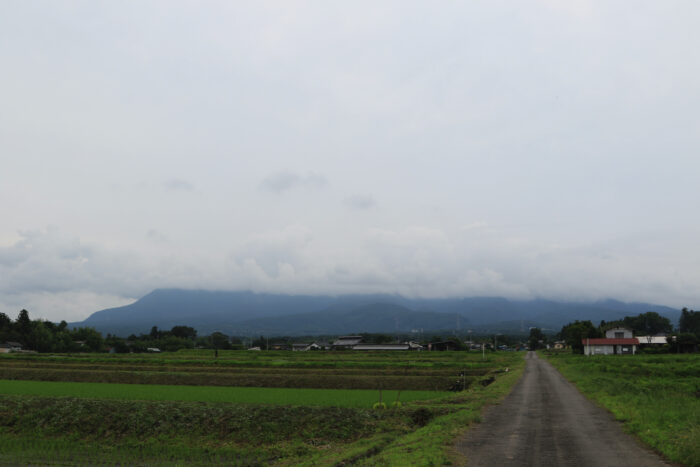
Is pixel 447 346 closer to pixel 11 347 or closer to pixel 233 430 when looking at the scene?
pixel 11 347

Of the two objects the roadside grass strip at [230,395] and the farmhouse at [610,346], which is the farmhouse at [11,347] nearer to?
the roadside grass strip at [230,395]

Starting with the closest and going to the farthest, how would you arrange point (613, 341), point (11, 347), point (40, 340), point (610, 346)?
point (613, 341), point (610, 346), point (11, 347), point (40, 340)

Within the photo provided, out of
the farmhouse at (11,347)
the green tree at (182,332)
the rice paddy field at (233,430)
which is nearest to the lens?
the rice paddy field at (233,430)

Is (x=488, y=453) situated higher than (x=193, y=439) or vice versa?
(x=488, y=453)

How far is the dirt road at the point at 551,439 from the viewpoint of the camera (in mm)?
12730

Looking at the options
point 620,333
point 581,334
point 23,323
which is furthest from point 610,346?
point 23,323

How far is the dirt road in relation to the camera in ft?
41.8

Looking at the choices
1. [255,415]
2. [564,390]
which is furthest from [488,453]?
[564,390]

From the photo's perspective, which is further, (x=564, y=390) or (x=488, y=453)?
(x=564, y=390)

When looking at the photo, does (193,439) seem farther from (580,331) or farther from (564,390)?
(580,331)

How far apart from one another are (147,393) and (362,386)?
16001mm

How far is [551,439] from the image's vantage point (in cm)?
1532

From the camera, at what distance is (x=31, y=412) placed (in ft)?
78.6

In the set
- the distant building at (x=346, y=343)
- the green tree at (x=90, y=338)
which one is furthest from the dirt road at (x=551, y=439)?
the green tree at (x=90, y=338)
